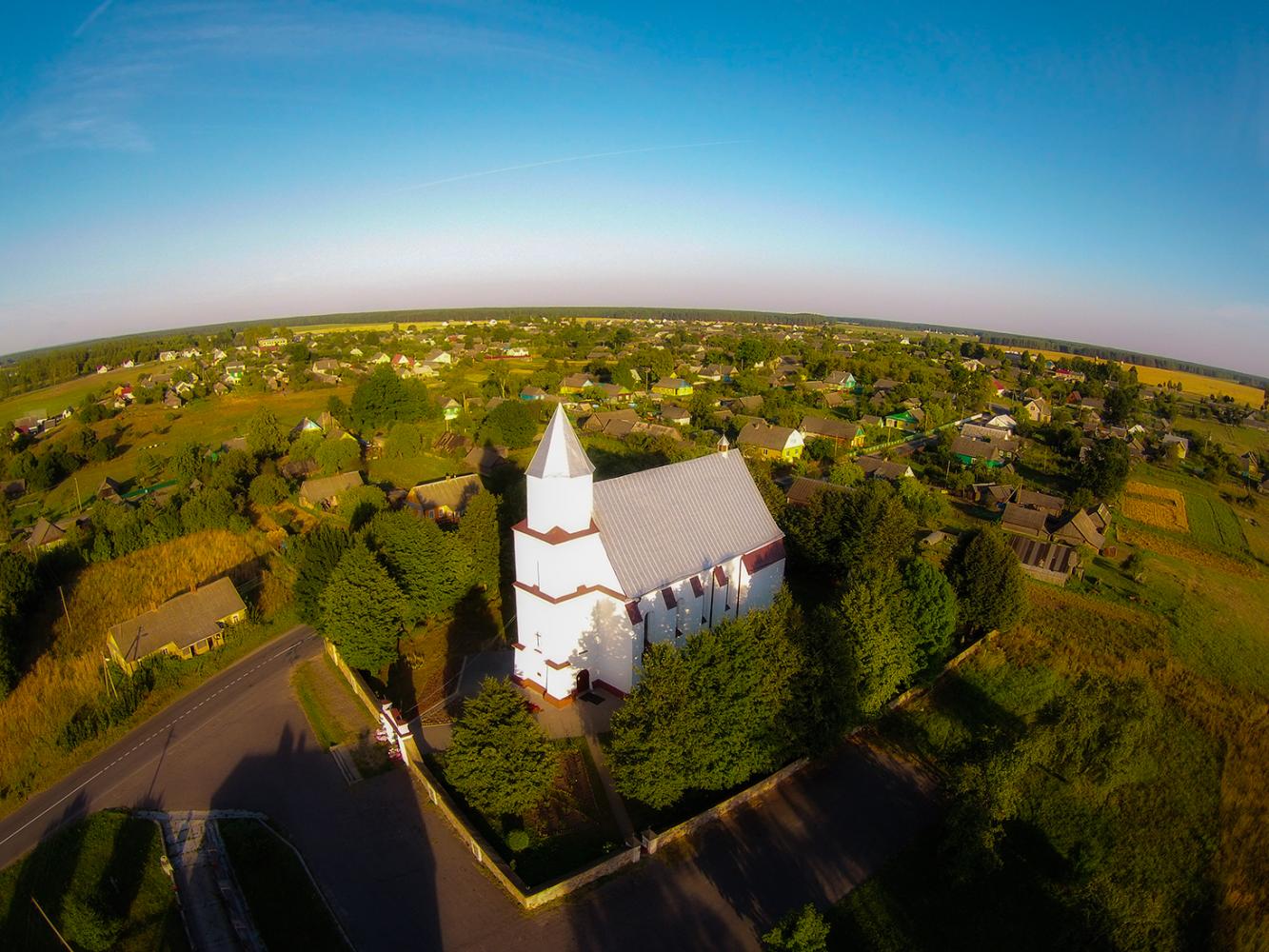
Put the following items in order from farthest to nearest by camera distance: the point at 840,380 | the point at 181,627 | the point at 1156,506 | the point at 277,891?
the point at 840,380
the point at 1156,506
the point at 181,627
the point at 277,891

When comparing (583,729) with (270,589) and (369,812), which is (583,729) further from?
(270,589)

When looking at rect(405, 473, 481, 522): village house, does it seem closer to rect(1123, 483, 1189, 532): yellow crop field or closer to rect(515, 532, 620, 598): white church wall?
rect(515, 532, 620, 598): white church wall

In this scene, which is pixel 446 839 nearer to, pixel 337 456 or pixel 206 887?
pixel 206 887

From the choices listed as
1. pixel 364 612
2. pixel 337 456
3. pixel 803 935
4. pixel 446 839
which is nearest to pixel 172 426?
pixel 337 456

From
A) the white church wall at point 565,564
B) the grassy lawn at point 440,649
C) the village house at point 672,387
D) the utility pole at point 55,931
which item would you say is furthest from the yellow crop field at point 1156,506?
the utility pole at point 55,931

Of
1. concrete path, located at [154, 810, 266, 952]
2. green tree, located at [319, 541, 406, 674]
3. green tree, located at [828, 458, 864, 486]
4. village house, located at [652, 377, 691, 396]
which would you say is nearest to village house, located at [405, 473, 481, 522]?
green tree, located at [319, 541, 406, 674]

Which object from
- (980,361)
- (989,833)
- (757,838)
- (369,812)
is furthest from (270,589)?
(980,361)
